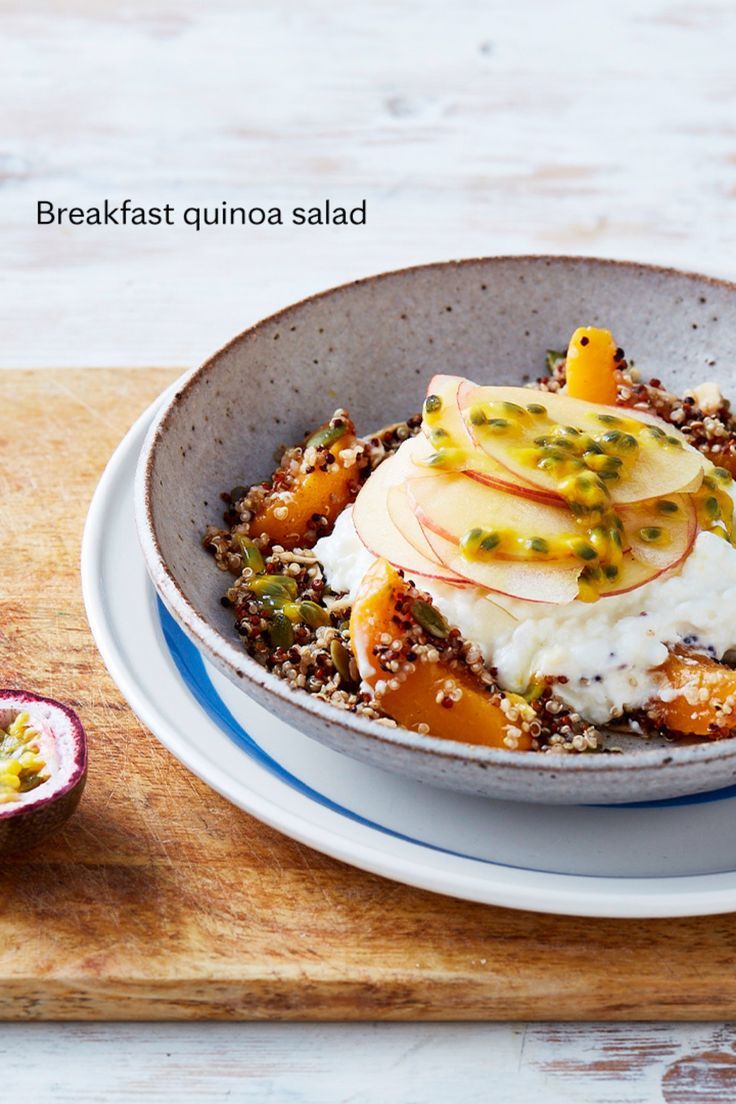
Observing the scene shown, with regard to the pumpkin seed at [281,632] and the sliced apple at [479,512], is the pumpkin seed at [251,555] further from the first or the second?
the sliced apple at [479,512]

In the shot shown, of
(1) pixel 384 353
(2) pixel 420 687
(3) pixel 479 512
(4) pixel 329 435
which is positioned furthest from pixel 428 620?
(1) pixel 384 353

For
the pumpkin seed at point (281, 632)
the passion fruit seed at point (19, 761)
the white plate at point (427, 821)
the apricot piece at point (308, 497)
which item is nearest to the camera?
the white plate at point (427, 821)

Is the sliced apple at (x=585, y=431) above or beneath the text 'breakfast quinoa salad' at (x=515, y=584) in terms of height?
above

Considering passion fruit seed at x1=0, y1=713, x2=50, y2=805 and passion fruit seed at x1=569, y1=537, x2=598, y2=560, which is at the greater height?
passion fruit seed at x1=569, y1=537, x2=598, y2=560

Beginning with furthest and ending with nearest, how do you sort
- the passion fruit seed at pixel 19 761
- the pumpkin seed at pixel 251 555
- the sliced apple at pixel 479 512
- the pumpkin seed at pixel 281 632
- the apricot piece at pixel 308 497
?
the apricot piece at pixel 308 497 < the pumpkin seed at pixel 251 555 < the pumpkin seed at pixel 281 632 < the sliced apple at pixel 479 512 < the passion fruit seed at pixel 19 761

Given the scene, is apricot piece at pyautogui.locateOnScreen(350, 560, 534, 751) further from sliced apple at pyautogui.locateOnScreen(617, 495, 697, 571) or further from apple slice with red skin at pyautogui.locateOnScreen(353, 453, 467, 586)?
sliced apple at pyautogui.locateOnScreen(617, 495, 697, 571)

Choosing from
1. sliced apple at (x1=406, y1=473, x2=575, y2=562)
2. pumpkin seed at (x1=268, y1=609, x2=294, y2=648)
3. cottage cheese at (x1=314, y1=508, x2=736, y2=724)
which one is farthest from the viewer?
pumpkin seed at (x1=268, y1=609, x2=294, y2=648)

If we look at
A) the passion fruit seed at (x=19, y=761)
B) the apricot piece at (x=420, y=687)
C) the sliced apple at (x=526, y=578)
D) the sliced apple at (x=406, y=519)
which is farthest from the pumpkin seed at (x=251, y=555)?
the passion fruit seed at (x=19, y=761)

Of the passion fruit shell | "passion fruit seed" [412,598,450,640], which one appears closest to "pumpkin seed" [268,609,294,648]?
"passion fruit seed" [412,598,450,640]

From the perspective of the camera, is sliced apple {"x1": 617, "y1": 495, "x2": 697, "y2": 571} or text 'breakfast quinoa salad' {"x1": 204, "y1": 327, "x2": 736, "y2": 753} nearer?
text 'breakfast quinoa salad' {"x1": 204, "y1": 327, "x2": 736, "y2": 753}
